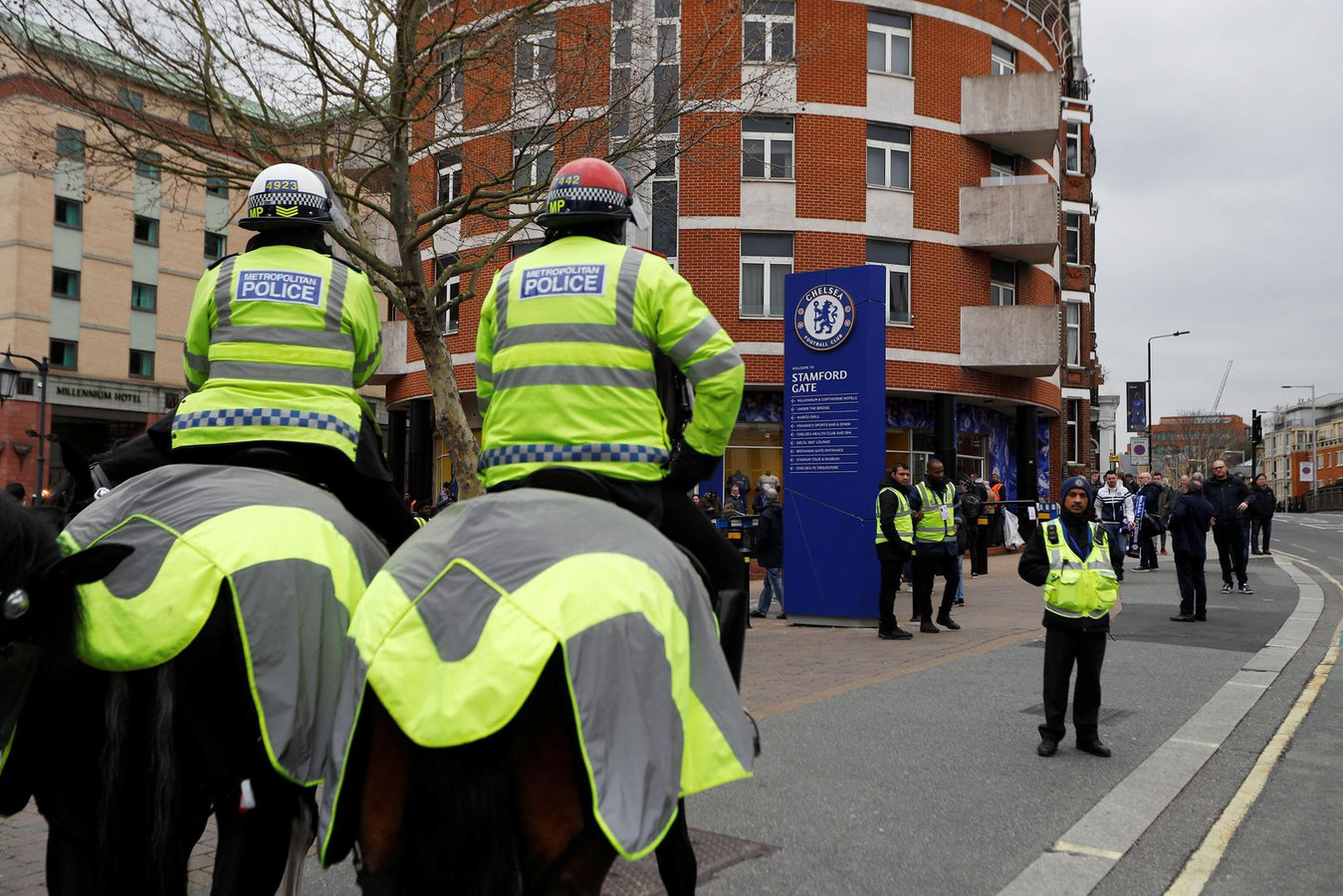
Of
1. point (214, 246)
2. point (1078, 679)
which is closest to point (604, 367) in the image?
point (1078, 679)

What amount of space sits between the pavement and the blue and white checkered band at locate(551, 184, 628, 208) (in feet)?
8.88

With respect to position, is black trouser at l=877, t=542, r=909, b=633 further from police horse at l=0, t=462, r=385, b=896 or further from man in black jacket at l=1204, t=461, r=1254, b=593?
police horse at l=0, t=462, r=385, b=896

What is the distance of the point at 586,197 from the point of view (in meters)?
3.25

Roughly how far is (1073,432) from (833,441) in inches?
1252

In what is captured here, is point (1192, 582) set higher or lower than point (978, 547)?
higher

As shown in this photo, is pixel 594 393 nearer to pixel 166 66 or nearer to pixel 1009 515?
pixel 166 66

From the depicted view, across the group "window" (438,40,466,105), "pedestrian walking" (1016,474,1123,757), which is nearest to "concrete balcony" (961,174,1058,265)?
"window" (438,40,466,105)

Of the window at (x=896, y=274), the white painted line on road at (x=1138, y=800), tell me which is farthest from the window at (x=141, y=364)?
the white painted line on road at (x=1138, y=800)

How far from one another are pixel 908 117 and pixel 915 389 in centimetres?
632

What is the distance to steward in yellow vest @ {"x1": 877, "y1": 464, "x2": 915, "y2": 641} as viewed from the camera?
12430 mm

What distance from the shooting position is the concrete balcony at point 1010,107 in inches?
1041

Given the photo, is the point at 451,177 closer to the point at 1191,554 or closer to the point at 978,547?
the point at 978,547

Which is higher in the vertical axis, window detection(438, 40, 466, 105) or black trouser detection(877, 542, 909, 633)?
window detection(438, 40, 466, 105)

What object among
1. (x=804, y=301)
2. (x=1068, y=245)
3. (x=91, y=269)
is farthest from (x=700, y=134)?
(x=91, y=269)
